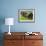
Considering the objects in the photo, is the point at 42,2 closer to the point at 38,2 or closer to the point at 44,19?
the point at 38,2

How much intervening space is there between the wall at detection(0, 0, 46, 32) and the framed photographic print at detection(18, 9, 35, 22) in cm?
10

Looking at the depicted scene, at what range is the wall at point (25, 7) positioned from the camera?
446 cm

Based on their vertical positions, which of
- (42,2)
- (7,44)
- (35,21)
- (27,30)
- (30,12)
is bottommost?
(7,44)

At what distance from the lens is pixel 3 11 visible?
14.7 feet

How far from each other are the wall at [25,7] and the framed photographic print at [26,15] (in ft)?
0.33

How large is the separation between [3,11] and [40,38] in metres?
1.54

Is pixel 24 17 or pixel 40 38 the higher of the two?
pixel 24 17

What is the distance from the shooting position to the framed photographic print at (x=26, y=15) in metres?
4.46

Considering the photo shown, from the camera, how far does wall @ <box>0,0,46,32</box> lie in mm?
4457

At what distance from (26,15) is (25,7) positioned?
10.6 inches

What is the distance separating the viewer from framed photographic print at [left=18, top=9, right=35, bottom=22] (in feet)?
14.6

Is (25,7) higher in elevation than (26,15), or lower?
higher

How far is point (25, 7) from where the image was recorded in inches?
175

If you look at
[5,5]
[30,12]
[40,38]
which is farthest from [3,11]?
[40,38]
